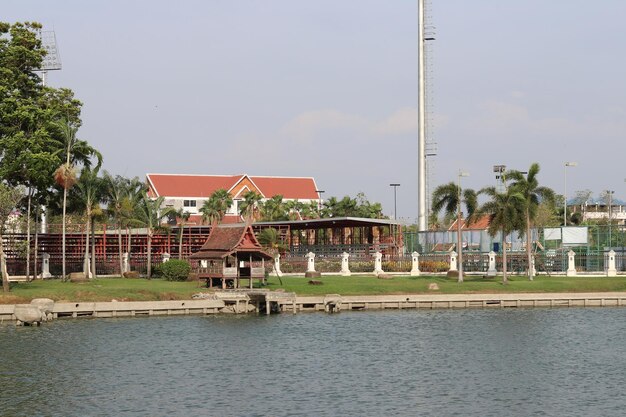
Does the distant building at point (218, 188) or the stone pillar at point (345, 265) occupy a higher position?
the distant building at point (218, 188)

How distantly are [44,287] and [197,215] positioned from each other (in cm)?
8301

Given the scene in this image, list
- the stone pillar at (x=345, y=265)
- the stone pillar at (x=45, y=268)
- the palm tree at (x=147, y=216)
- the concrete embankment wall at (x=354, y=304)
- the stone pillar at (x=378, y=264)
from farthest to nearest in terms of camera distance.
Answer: the stone pillar at (x=345, y=265) → the stone pillar at (x=378, y=264) → the palm tree at (x=147, y=216) → the stone pillar at (x=45, y=268) → the concrete embankment wall at (x=354, y=304)

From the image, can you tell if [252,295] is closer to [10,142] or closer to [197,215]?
[10,142]

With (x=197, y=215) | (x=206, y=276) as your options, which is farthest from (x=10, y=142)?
(x=197, y=215)

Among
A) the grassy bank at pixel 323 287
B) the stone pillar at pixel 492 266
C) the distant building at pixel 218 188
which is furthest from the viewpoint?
the distant building at pixel 218 188

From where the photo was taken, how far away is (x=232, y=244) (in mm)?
70750

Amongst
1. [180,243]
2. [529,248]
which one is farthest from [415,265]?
A: [180,243]

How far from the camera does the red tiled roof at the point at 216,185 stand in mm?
157125

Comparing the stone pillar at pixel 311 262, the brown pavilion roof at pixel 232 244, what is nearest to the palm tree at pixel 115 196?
the brown pavilion roof at pixel 232 244

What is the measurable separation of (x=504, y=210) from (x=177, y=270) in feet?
87.5

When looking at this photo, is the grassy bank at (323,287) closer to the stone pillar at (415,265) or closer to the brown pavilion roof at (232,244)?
the brown pavilion roof at (232,244)

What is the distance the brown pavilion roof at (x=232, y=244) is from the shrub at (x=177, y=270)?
5166 mm

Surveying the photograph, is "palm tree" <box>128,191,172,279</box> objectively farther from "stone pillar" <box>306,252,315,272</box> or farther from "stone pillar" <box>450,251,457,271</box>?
"stone pillar" <box>450,251,457,271</box>

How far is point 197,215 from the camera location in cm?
15275
